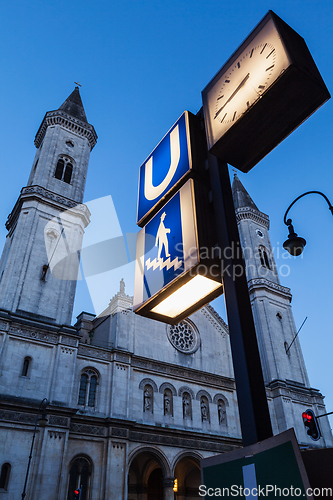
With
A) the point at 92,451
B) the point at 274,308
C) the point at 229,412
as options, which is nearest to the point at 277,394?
the point at 229,412

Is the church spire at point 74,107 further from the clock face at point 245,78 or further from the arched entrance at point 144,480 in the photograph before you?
the clock face at point 245,78

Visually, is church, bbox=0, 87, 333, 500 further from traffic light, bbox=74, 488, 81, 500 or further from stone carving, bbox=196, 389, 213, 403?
traffic light, bbox=74, 488, 81, 500

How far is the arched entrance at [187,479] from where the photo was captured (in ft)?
92.0

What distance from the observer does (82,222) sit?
29734mm

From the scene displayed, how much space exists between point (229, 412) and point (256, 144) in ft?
92.2

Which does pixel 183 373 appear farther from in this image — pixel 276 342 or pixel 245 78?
pixel 245 78

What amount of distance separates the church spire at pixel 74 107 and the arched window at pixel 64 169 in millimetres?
5192

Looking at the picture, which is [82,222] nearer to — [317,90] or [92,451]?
[92,451]

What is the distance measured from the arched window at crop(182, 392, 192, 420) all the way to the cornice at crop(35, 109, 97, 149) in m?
23.3

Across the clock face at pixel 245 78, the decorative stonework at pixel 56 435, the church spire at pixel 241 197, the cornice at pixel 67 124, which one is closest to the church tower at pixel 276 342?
the church spire at pixel 241 197

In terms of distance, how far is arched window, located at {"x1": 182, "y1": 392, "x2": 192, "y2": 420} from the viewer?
1075 inches

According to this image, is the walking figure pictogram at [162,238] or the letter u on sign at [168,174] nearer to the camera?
the walking figure pictogram at [162,238]

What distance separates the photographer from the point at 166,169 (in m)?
6.59

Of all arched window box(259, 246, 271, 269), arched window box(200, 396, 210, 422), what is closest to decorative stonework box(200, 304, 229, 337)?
arched window box(200, 396, 210, 422)
